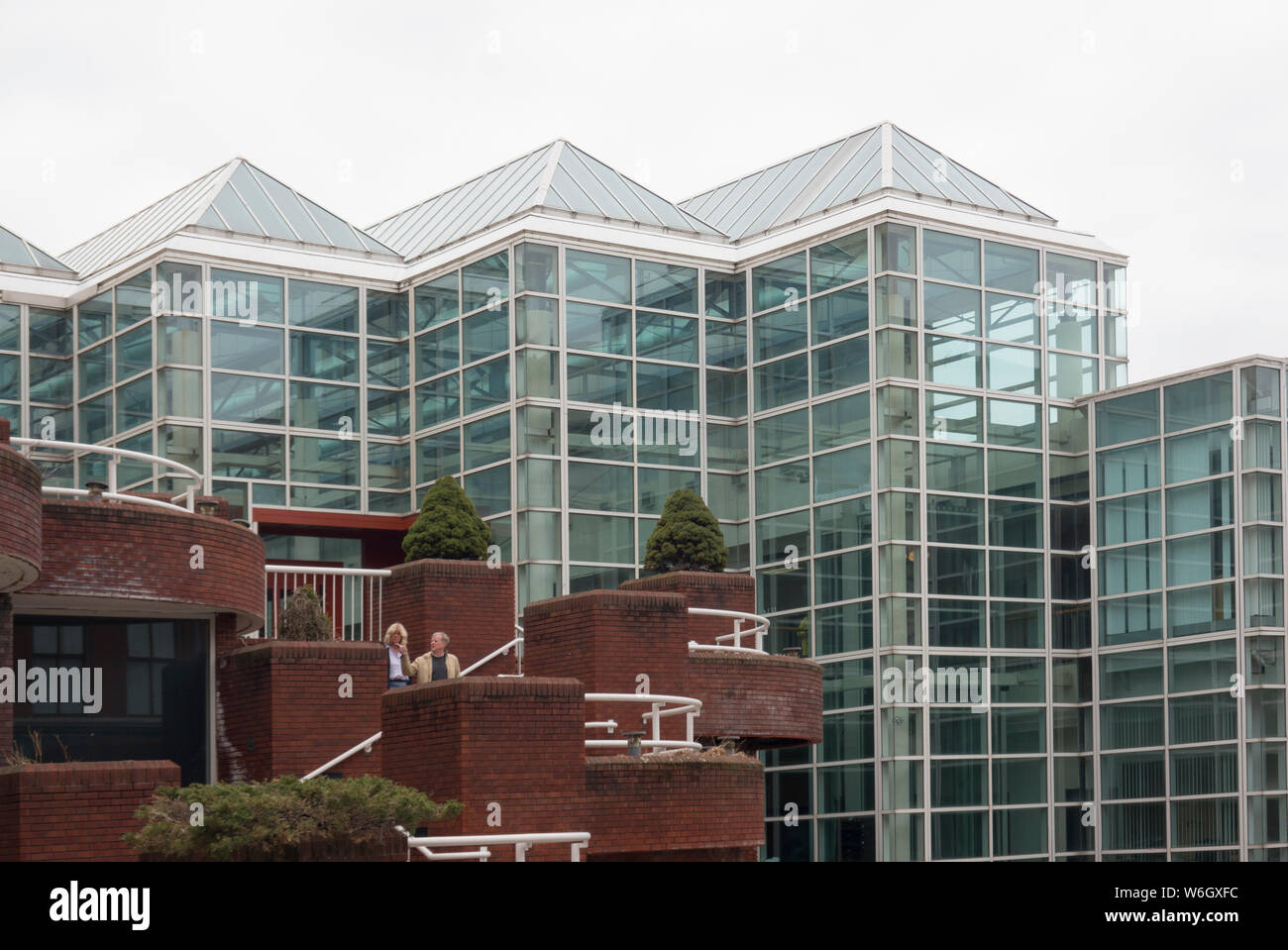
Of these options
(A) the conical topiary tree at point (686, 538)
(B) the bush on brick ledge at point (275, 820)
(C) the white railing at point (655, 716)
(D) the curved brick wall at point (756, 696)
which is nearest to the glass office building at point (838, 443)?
(A) the conical topiary tree at point (686, 538)

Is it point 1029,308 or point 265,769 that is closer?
point 265,769

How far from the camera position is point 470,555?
76.5 ft

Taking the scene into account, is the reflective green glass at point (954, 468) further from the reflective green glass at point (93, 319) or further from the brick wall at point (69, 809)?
the brick wall at point (69, 809)

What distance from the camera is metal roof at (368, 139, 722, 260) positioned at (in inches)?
1334

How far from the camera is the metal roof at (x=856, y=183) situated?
112 feet

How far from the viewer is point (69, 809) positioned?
14039 mm

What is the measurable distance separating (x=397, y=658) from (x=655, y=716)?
2677 millimetres

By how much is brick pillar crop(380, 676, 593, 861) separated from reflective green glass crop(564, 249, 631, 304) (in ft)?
52.0

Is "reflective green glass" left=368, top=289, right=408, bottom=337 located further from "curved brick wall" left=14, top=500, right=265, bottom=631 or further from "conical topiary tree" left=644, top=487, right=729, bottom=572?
"curved brick wall" left=14, top=500, right=265, bottom=631

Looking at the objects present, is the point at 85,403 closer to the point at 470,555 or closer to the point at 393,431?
the point at 393,431

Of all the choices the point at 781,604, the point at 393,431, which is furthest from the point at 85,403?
the point at 781,604

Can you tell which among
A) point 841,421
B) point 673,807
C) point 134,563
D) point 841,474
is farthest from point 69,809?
point 841,421

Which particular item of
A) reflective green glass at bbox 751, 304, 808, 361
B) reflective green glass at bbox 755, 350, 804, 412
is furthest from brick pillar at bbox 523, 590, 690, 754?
reflective green glass at bbox 751, 304, 808, 361
